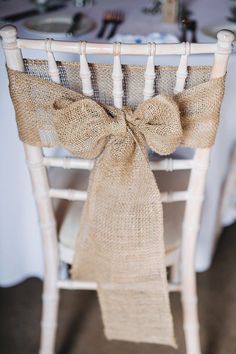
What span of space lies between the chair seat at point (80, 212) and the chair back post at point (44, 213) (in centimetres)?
3

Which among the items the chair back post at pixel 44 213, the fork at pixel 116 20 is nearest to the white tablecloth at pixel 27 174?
the fork at pixel 116 20

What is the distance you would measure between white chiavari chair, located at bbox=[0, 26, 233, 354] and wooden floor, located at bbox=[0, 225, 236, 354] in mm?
150

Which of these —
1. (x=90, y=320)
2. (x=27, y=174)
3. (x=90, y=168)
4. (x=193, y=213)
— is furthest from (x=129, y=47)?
(x=90, y=320)

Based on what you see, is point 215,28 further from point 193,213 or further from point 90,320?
point 90,320

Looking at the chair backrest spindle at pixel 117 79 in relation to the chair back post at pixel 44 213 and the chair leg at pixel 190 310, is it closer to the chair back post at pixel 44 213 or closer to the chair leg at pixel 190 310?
the chair back post at pixel 44 213

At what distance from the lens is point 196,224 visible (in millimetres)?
942

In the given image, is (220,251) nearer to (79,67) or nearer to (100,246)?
(100,246)

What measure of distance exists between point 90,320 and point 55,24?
93 cm

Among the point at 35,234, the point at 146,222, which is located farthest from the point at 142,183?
the point at 35,234

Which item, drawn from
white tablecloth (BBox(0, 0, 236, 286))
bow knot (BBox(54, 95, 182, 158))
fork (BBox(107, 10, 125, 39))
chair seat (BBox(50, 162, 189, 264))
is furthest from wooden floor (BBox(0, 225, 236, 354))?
fork (BBox(107, 10, 125, 39))

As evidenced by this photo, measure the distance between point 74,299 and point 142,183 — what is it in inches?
29.2

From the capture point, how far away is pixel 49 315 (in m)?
1.09

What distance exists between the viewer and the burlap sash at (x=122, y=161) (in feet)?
2.34

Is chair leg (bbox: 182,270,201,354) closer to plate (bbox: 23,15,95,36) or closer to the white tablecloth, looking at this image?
the white tablecloth
